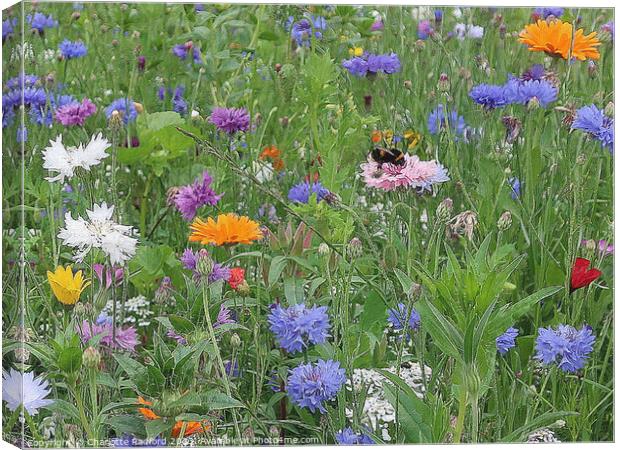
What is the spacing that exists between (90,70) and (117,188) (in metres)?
0.23

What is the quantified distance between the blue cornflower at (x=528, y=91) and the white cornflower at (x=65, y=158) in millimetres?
549

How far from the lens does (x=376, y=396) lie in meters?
1.61

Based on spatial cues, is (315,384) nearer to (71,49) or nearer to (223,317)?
(223,317)

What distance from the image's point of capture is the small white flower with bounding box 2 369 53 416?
152 centimetres

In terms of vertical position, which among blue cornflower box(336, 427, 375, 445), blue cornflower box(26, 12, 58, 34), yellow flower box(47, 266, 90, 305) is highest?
blue cornflower box(26, 12, 58, 34)

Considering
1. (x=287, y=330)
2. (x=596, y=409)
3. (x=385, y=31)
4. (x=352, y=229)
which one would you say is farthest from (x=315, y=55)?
(x=596, y=409)

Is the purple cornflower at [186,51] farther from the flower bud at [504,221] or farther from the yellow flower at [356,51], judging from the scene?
the flower bud at [504,221]

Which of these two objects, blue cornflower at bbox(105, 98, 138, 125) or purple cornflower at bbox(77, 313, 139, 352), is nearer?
purple cornflower at bbox(77, 313, 139, 352)

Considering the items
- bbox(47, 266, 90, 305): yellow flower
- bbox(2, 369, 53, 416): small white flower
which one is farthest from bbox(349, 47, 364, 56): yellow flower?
bbox(2, 369, 53, 416): small white flower

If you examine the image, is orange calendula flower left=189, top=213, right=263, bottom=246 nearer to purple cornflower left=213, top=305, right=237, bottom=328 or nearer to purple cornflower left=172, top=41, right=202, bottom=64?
purple cornflower left=213, top=305, right=237, bottom=328

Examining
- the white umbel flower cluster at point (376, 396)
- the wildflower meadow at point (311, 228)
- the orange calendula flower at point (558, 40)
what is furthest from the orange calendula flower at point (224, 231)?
the orange calendula flower at point (558, 40)

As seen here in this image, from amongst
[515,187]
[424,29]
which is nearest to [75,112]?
[424,29]

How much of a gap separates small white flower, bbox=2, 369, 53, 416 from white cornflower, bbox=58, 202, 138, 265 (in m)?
0.15

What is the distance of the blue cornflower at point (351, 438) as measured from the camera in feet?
5.14
